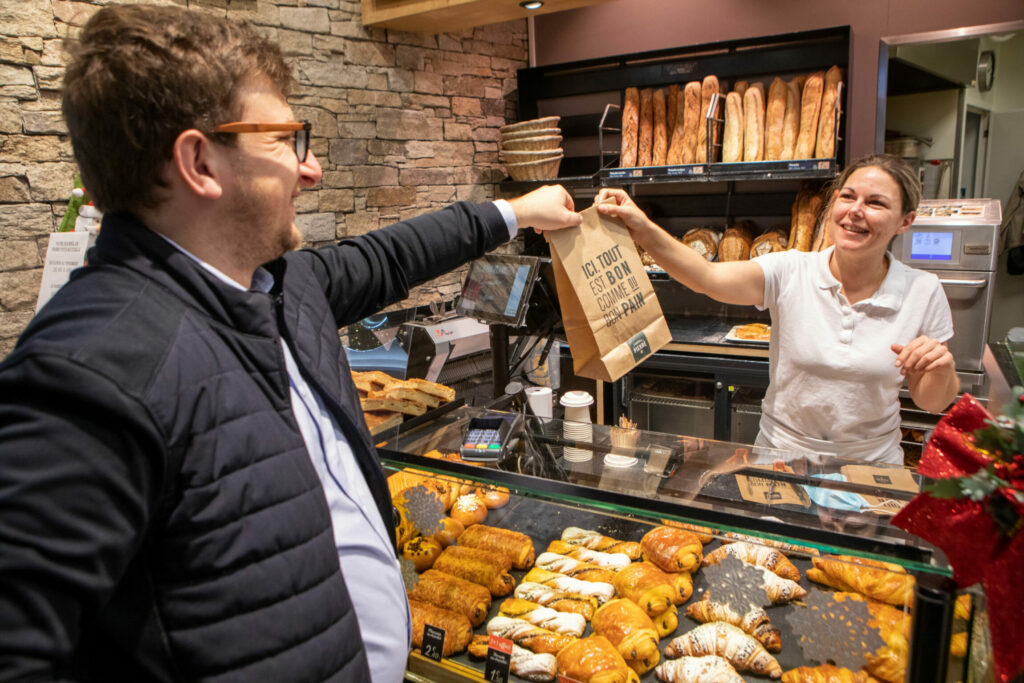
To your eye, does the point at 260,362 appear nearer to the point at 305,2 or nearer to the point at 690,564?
the point at 690,564

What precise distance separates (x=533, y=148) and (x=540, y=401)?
2.62m

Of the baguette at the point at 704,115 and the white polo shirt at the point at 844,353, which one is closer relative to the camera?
the white polo shirt at the point at 844,353

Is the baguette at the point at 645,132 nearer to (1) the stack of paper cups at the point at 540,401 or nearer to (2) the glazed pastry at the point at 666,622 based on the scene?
(1) the stack of paper cups at the point at 540,401

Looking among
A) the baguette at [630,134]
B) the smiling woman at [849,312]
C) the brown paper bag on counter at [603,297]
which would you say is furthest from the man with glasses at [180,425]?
the baguette at [630,134]

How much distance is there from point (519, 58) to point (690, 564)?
416 centimetres

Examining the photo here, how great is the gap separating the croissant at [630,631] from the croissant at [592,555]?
83 millimetres

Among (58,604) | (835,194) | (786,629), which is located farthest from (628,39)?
(58,604)

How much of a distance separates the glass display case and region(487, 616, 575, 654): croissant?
29mm

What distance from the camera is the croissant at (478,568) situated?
58.0 inches

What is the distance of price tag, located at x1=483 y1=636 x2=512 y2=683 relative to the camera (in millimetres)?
1338

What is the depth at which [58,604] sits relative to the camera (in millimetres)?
660

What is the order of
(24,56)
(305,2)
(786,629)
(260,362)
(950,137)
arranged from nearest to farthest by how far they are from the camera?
(260,362) < (786,629) < (24,56) < (305,2) < (950,137)

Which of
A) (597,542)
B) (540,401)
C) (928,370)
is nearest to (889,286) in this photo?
(928,370)

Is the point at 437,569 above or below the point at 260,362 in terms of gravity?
below
